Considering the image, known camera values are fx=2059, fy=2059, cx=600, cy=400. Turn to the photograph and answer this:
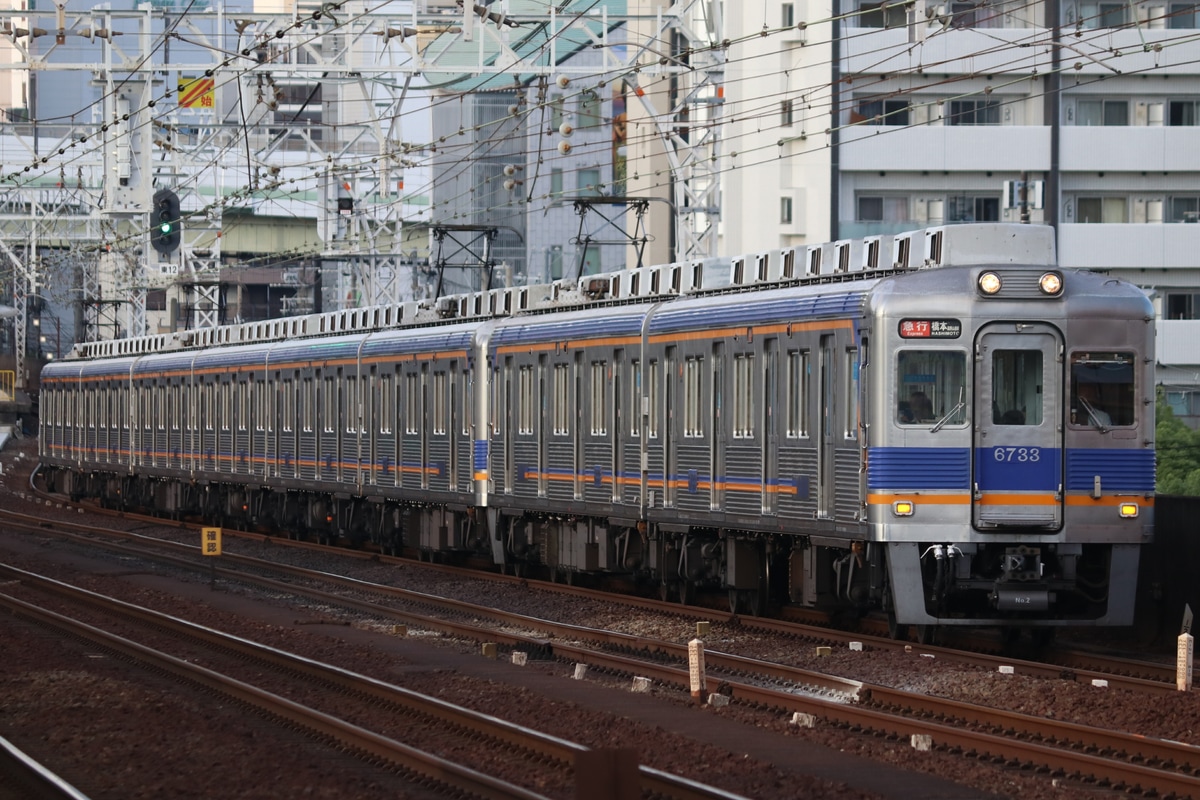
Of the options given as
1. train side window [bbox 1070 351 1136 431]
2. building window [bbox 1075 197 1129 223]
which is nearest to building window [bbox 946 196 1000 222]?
building window [bbox 1075 197 1129 223]

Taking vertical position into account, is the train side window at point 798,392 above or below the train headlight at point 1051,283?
below

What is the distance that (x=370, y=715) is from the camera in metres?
13.4

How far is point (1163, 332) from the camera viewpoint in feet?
177

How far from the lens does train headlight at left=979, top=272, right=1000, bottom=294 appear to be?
623 inches

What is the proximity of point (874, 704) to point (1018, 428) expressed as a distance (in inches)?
143

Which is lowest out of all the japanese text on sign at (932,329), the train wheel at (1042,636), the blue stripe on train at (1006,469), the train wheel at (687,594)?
the train wheel at (687,594)

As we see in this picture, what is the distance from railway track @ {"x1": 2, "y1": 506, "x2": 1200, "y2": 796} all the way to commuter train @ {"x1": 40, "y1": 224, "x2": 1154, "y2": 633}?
3.33ft

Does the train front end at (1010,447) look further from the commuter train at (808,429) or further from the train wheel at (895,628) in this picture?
the train wheel at (895,628)

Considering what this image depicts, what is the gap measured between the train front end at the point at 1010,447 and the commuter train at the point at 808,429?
2 cm

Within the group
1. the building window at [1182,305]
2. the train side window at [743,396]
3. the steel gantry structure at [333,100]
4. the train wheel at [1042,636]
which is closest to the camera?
the train wheel at [1042,636]

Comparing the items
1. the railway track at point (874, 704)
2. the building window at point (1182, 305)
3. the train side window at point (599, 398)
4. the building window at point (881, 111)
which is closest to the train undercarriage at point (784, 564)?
the railway track at point (874, 704)

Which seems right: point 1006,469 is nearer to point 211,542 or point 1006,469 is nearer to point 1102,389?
point 1102,389

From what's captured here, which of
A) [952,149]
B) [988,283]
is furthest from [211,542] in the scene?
[952,149]

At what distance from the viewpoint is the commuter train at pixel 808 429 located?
51.9ft
